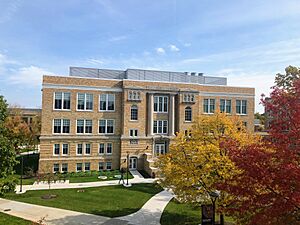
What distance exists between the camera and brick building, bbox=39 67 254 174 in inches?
1302

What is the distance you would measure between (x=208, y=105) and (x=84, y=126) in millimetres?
16659

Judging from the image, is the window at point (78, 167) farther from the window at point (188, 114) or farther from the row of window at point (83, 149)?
the window at point (188, 114)

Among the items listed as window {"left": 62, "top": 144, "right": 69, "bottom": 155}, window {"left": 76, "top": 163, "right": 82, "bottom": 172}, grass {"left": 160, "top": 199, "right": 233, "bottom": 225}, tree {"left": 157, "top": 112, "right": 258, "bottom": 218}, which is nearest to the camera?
tree {"left": 157, "top": 112, "right": 258, "bottom": 218}

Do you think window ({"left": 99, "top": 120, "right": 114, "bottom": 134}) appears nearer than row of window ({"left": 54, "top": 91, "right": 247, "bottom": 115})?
No

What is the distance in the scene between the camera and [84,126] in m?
34.2

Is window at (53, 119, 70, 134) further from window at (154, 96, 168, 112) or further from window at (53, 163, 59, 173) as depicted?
window at (154, 96, 168, 112)

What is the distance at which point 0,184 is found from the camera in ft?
48.3

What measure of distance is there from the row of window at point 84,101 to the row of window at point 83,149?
433 centimetres

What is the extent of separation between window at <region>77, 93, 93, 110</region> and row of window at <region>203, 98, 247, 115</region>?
1514 cm

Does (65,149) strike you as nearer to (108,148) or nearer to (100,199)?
(108,148)

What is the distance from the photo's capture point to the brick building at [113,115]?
1302 inches

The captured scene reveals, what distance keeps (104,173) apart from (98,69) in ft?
Result: 45.5

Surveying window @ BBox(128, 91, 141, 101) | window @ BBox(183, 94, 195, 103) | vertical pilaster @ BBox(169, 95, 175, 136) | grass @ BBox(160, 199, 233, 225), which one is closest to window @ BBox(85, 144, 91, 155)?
window @ BBox(128, 91, 141, 101)

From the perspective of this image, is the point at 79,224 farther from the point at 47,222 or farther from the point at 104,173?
the point at 104,173
